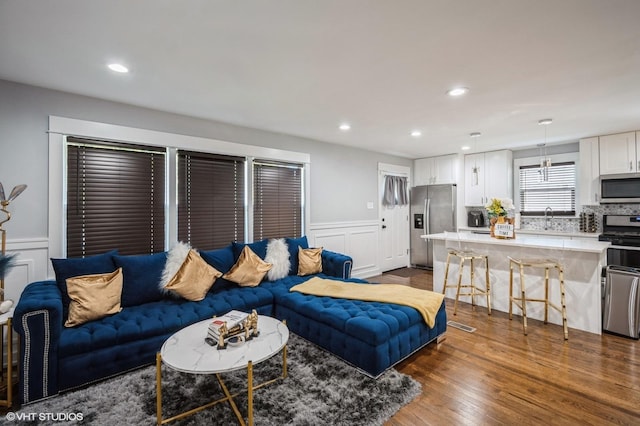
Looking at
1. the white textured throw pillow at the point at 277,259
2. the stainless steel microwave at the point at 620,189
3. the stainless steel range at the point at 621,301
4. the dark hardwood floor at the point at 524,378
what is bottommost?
the dark hardwood floor at the point at 524,378

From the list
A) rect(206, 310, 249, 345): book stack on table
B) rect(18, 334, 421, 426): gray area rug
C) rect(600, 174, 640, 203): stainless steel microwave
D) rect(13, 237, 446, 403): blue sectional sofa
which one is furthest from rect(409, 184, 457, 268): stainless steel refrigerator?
rect(206, 310, 249, 345): book stack on table

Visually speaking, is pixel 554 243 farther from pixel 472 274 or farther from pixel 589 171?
pixel 589 171

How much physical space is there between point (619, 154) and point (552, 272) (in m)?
2.54

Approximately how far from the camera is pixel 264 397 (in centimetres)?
207

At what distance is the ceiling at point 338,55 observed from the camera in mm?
1678

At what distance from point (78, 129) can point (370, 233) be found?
4.55 metres

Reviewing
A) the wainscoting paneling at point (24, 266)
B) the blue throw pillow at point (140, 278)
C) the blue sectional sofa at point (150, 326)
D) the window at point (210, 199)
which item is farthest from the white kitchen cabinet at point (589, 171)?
the wainscoting paneling at point (24, 266)

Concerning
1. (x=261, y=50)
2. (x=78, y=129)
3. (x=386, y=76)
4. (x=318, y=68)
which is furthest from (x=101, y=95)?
(x=386, y=76)

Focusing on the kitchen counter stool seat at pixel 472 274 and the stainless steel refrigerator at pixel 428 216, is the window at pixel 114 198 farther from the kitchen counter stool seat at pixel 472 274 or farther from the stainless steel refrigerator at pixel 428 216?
the stainless steel refrigerator at pixel 428 216

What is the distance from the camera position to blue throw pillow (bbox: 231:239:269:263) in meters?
3.62

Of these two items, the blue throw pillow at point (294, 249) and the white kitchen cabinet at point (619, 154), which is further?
the white kitchen cabinet at point (619, 154)

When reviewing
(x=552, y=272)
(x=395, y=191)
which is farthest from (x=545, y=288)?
(x=395, y=191)

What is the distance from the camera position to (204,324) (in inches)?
91.0

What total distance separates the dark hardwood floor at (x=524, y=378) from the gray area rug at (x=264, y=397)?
0.20m
